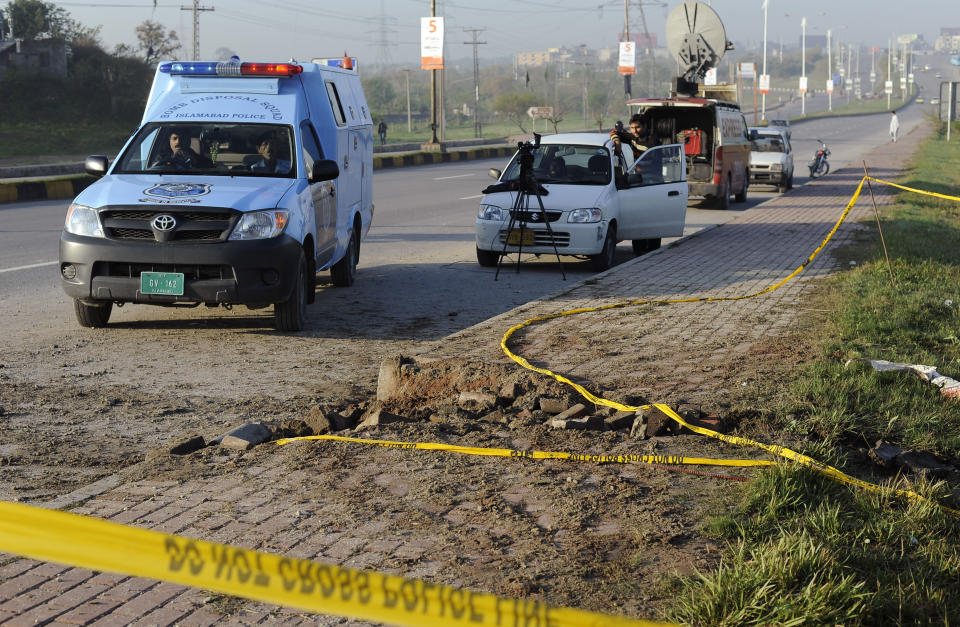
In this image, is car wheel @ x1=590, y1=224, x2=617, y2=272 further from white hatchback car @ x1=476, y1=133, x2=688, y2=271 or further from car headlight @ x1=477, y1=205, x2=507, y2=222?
car headlight @ x1=477, y1=205, x2=507, y2=222

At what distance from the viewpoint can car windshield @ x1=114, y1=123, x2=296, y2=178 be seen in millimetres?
9297

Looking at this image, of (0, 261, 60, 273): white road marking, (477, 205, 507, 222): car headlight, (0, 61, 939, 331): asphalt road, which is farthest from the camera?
(477, 205, 507, 222): car headlight

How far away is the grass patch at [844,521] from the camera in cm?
316

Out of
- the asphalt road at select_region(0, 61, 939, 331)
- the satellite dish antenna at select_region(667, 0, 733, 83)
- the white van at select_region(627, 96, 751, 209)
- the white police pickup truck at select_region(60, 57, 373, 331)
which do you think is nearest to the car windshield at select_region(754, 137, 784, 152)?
the asphalt road at select_region(0, 61, 939, 331)

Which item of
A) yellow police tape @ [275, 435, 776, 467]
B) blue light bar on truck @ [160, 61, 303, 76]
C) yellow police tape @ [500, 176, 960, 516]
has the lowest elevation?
yellow police tape @ [275, 435, 776, 467]

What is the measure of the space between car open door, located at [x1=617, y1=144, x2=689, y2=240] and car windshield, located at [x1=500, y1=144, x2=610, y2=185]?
0.38 m

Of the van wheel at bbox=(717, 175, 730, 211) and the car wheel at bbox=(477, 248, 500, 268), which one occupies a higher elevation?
the van wheel at bbox=(717, 175, 730, 211)

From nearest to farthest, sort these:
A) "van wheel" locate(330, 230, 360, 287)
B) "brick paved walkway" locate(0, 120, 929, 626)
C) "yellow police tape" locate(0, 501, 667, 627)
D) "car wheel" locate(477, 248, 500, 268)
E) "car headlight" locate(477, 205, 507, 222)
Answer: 1. "yellow police tape" locate(0, 501, 667, 627)
2. "brick paved walkway" locate(0, 120, 929, 626)
3. "van wheel" locate(330, 230, 360, 287)
4. "car headlight" locate(477, 205, 507, 222)
5. "car wheel" locate(477, 248, 500, 268)

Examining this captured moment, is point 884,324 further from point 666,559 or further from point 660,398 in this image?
point 666,559

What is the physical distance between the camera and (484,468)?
4.73 m

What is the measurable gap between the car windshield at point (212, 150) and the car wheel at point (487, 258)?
3.99 metres

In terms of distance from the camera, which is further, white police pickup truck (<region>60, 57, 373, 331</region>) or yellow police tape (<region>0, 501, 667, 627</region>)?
white police pickup truck (<region>60, 57, 373, 331</region>)

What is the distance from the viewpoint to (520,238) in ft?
41.7

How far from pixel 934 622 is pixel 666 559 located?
866mm
